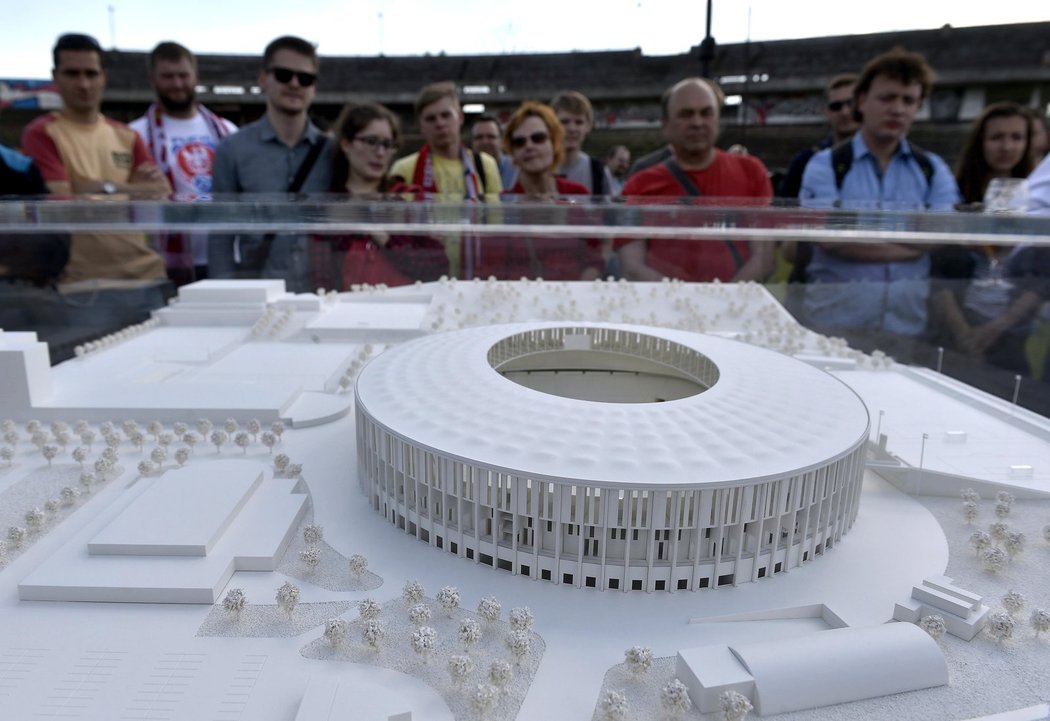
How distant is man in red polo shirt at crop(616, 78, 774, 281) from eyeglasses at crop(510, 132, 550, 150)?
2972mm

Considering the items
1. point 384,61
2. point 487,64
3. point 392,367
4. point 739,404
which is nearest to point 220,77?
point 384,61

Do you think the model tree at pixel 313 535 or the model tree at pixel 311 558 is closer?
the model tree at pixel 311 558

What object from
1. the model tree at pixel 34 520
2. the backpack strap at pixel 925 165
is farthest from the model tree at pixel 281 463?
the backpack strap at pixel 925 165

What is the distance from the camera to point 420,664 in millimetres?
8445

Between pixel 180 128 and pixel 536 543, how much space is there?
1676 cm

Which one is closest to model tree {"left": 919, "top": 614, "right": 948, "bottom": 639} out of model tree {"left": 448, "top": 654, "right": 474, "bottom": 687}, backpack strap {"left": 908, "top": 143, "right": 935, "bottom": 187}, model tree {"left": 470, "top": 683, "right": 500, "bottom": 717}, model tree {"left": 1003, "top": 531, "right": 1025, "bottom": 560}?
model tree {"left": 1003, "top": 531, "right": 1025, "bottom": 560}

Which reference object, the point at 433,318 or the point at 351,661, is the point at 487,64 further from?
the point at 351,661

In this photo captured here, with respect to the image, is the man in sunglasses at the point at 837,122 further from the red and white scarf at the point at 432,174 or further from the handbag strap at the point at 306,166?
the handbag strap at the point at 306,166

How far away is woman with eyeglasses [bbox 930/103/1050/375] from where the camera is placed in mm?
19141

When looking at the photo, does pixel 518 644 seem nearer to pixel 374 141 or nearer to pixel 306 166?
pixel 374 141

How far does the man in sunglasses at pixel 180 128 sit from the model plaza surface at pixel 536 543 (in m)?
6.88

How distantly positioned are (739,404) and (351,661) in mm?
7413

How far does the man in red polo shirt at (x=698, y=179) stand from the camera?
1753cm

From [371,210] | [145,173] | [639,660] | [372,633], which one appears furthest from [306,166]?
[639,660]
